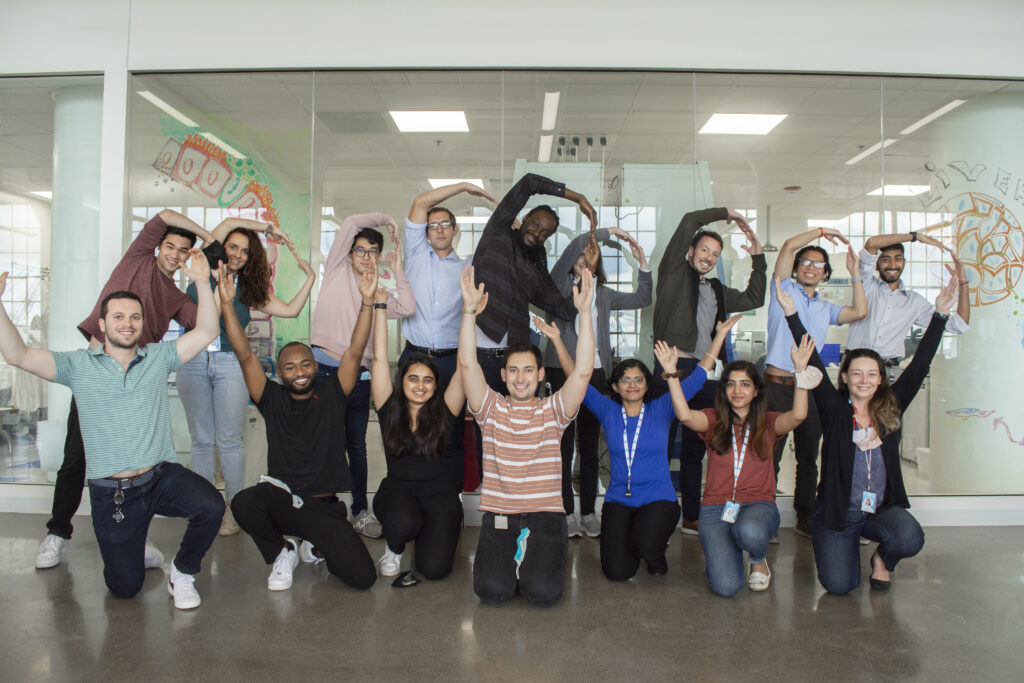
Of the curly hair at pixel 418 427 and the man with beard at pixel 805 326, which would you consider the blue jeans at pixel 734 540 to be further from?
the curly hair at pixel 418 427

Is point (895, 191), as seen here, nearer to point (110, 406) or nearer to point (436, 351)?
point (436, 351)

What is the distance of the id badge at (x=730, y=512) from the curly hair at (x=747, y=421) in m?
0.26

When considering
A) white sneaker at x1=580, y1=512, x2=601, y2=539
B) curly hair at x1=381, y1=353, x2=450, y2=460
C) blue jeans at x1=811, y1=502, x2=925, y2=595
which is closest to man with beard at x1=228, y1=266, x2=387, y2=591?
curly hair at x1=381, y1=353, x2=450, y2=460

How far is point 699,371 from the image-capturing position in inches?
143

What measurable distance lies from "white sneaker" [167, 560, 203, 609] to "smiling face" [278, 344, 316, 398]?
973mm

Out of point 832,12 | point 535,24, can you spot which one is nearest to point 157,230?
point 535,24

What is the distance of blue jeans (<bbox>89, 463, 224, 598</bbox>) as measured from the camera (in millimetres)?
3035

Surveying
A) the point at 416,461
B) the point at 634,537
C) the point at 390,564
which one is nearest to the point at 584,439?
the point at 634,537

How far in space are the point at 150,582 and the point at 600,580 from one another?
2230mm

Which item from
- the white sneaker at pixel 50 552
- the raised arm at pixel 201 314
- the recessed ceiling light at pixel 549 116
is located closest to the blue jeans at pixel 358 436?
the raised arm at pixel 201 314

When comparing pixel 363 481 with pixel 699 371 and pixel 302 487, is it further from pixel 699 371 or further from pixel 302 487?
pixel 699 371

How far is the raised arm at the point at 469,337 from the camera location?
3248mm

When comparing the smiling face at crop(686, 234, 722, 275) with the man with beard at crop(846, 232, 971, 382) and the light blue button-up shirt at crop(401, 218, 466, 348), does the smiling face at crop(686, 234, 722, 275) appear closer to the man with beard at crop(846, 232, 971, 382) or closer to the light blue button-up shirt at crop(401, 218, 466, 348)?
the man with beard at crop(846, 232, 971, 382)

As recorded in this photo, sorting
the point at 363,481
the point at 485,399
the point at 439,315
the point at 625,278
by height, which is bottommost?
the point at 363,481
